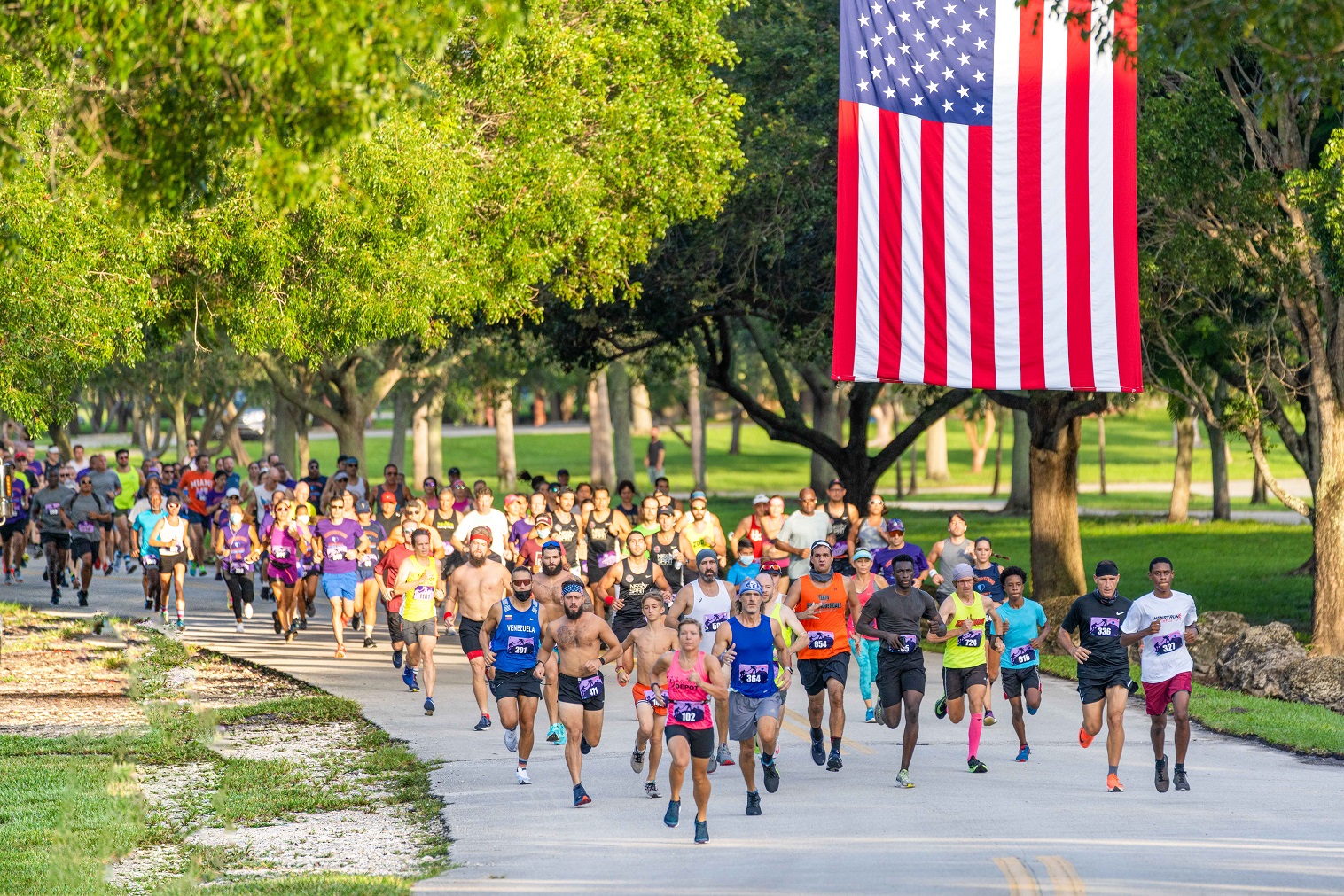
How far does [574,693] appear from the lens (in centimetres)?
1256

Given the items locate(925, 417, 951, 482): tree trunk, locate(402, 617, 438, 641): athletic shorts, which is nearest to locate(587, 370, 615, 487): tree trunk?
locate(925, 417, 951, 482): tree trunk

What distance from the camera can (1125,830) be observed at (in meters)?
11.2

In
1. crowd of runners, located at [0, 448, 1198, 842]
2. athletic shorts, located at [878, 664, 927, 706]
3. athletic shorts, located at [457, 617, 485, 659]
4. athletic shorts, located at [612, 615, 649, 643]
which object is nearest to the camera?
crowd of runners, located at [0, 448, 1198, 842]

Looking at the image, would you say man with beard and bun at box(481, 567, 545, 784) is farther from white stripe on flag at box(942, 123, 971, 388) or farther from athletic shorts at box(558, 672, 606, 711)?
white stripe on flag at box(942, 123, 971, 388)

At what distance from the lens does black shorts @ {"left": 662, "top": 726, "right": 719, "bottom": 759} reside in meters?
11.4

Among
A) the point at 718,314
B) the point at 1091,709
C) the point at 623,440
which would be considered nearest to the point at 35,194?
the point at 1091,709

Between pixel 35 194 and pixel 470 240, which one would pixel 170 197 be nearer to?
pixel 35 194

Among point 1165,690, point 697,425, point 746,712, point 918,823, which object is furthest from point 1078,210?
point 697,425

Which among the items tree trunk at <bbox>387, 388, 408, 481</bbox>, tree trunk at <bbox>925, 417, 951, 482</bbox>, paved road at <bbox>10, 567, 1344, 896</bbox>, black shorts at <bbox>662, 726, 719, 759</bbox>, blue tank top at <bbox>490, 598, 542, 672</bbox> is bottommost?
paved road at <bbox>10, 567, 1344, 896</bbox>

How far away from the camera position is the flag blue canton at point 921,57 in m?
18.4

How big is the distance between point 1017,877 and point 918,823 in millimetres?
1647

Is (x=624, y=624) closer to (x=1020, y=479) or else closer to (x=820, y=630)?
(x=820, y=630)

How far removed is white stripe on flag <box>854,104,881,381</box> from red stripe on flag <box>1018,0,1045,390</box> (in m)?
1.56

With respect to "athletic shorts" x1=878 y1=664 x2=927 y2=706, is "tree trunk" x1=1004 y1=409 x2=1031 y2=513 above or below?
above
